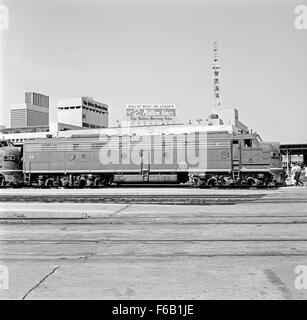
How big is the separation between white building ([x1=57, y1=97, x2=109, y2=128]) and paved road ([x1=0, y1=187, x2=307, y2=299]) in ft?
417

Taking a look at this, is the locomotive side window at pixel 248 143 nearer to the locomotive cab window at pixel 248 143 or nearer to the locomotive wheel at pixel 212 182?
the locomotive cab window at pixel 248 143

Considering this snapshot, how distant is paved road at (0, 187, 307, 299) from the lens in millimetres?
4773

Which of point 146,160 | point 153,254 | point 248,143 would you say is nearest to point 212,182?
point 248,143

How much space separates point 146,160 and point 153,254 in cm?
2072

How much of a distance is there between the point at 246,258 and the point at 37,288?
3.25m

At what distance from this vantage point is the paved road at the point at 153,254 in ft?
15.7

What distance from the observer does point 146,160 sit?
27.3 metres

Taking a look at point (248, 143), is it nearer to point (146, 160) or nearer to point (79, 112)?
point (146, 160)

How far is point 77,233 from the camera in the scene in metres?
8.88

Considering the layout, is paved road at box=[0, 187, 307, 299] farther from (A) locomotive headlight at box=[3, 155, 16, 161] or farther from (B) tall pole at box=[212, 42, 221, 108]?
(B) tall pole at box=[212, 42, 221, 108]

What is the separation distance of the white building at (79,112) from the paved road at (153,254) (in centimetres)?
12713

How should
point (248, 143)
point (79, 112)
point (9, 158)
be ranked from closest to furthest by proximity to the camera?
point (248, 143) < point (9, 158) < point (79, 112)

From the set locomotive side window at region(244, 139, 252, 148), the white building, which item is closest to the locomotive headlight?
locomotive side window at region(244, 139, 252, 148)
